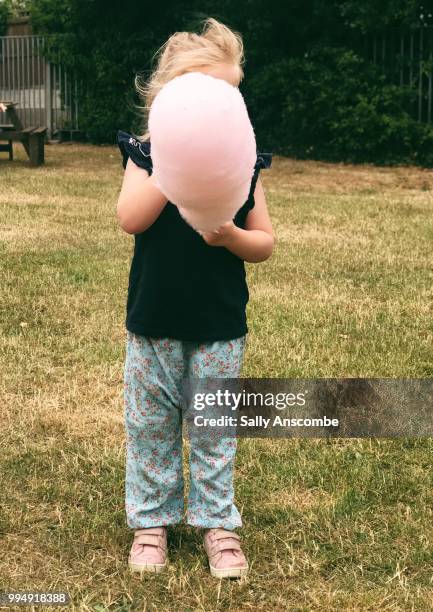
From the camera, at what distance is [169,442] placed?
2.77 meters

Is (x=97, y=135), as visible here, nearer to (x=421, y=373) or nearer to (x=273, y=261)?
(x=273, y=261)

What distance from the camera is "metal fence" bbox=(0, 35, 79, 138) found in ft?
65.8

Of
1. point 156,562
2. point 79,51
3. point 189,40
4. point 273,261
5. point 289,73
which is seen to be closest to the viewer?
point 189,40

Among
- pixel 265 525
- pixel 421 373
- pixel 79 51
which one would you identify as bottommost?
pixel 79 51

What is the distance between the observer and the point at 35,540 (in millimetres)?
2934

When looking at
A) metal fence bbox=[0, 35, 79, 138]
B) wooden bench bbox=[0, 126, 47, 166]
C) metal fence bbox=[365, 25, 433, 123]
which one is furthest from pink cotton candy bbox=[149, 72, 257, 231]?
metal fence bbox=[0, 35, 79, 138]

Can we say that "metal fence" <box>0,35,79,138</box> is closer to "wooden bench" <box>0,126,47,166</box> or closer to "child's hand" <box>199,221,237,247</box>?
"wooden bench" <box>0,126,47,166</box>

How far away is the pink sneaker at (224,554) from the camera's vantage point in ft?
8.91

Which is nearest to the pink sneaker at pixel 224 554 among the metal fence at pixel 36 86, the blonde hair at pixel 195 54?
the blonde hair at pixel 195 54

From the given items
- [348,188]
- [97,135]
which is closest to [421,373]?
[348,188]

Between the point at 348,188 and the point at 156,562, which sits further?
the point at 348,188

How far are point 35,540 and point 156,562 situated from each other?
0.44 metres

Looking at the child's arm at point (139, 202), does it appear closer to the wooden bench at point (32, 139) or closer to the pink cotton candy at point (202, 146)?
the pink cotton candy at point (202, 146)

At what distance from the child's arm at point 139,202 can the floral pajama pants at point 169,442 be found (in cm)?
36
